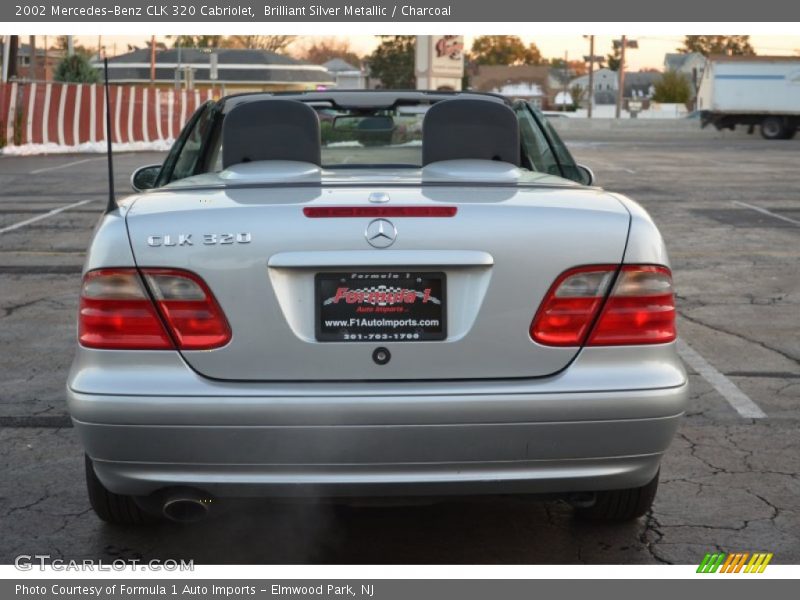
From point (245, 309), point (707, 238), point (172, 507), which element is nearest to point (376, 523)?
point (172, 507)

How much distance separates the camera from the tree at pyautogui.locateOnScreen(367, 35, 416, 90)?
358ft

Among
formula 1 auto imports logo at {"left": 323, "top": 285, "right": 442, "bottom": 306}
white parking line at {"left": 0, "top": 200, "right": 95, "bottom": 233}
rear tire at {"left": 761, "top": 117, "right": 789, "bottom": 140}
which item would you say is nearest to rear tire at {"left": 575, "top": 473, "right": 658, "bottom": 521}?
formula 1 auto imports logo at {"left": 323, "top": 285, "right": 442, "bottom": 306}

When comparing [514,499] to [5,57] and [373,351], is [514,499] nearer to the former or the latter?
[373,351]

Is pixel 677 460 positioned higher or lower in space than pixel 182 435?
lower

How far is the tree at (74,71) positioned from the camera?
40.8m

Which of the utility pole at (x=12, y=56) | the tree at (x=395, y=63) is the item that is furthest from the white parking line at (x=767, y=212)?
the tree at (x=395, y=63)

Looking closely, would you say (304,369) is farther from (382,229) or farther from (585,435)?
(585,435)

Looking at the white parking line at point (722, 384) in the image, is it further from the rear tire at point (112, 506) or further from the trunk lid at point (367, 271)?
the rear tire at point (112, 506)

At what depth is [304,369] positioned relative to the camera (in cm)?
342

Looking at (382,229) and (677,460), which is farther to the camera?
(677,460)

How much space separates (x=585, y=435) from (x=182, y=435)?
3.57 ft

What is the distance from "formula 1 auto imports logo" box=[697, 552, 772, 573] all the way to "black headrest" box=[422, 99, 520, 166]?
169cm

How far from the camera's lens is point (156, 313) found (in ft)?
11.5
